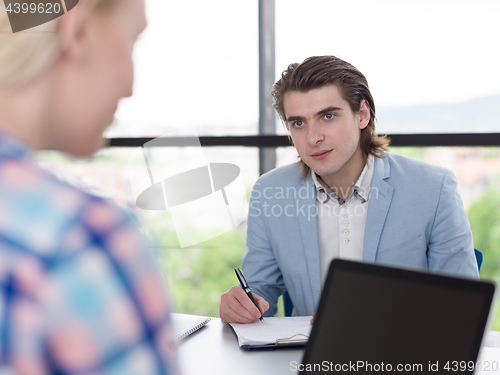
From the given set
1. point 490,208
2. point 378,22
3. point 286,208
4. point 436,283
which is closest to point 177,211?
point 286,208

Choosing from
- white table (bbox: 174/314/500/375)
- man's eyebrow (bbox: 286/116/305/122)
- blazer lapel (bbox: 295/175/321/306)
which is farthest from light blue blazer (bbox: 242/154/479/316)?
white table (bbox: 174/314/500/375)

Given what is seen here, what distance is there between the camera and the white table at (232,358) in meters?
0.94

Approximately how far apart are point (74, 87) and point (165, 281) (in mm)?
154

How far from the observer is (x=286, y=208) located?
1689 mm

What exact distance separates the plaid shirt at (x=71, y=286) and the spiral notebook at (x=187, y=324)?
3.00 ft

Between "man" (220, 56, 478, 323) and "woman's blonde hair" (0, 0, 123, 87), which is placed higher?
"woman's blonde hair" (0, 0, 123, 87)

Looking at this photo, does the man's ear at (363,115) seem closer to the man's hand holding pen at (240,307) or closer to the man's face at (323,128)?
the man's face at (323,128)

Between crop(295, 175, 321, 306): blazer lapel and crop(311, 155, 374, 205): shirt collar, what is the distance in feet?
0.12

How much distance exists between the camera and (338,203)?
5.53ft

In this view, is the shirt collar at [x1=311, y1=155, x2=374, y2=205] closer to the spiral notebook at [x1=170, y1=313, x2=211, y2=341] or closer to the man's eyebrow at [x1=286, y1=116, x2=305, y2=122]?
the man's eyebrow at [x1=286, y1=116, x2=305, y2=122]

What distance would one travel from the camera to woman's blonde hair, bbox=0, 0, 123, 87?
292mm

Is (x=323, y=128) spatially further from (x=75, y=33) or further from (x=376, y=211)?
(x=75, y=33)

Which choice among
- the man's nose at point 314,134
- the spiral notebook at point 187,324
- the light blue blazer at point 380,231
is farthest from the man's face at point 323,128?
the spiral notebook at point 187,324

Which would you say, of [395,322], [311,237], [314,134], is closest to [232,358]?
[395,322]
